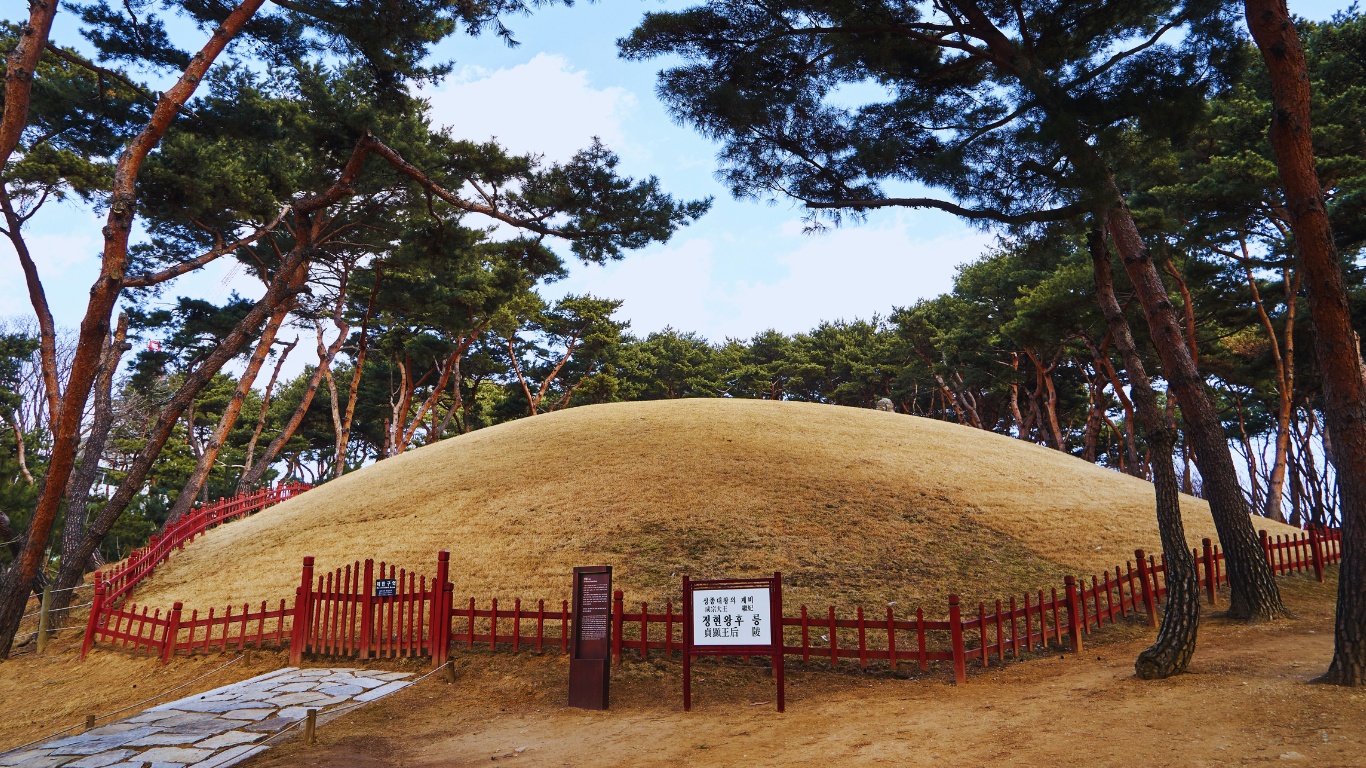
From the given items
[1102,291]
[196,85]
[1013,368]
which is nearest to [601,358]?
[1013,368]

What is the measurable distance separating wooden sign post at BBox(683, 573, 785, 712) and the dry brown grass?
9.46 ft

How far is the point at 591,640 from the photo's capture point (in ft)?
24.2

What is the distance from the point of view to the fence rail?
25.8 feet

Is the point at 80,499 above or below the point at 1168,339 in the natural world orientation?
below

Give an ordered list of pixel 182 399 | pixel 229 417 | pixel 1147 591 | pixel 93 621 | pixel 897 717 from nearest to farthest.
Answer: pixel 897 717 → pixel 1147 591 → pixel 93 621 → pixel 182 399 → pixel 229 417

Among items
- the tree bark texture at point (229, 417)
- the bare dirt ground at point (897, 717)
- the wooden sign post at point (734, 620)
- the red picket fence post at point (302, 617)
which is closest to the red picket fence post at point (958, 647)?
the bare dirt ground at point (897, 717)

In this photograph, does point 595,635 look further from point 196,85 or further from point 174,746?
point 196,85

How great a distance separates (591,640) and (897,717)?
3.03 meters

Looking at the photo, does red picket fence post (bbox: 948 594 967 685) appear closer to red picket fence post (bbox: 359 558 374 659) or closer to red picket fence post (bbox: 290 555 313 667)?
red picket fence post (bbox: 359 558 374 659)

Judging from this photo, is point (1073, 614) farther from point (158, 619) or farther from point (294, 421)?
point (294, 421)

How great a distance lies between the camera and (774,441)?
17.5m

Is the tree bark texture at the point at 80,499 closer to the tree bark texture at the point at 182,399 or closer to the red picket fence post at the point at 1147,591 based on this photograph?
the tree bark texture at the point at 182,399

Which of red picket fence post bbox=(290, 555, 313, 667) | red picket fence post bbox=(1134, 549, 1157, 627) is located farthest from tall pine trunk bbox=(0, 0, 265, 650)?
red picket fence post bbox=(1134, 549, 1157, 627)

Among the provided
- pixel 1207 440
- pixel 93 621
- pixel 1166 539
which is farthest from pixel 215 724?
pixel 1207 440
